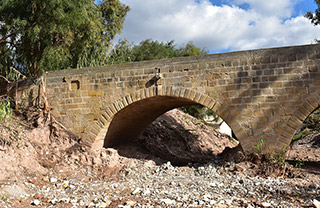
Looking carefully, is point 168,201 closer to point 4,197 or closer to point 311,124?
point 4,197

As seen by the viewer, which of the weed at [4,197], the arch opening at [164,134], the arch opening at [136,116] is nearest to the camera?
the weed at [4,197]

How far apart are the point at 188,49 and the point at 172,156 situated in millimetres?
15547

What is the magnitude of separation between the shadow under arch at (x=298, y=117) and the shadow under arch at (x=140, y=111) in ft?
2.94

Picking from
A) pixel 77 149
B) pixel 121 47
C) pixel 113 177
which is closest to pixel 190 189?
pixel 113 177

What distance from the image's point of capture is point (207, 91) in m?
7.51

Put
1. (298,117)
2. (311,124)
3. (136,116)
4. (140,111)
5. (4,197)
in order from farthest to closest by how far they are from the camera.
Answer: (311,124), (136,116), (140,111), (298,117), (4,197)

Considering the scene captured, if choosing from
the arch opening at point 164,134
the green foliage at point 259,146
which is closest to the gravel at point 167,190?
the green foliage at point 259,146

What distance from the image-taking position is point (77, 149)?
841 cm

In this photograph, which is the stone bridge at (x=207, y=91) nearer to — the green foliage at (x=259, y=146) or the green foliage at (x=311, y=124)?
the green foliage at (x=259, y=146)

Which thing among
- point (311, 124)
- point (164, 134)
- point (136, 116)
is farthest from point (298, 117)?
point (311, 124)

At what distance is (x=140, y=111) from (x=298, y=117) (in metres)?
4.74

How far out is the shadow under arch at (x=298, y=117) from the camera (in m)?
6.62

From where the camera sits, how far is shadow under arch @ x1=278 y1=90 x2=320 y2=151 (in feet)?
21.7

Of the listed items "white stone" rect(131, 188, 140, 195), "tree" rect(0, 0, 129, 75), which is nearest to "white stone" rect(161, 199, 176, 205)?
"white stone" rect(131, 188, 140, 195)
